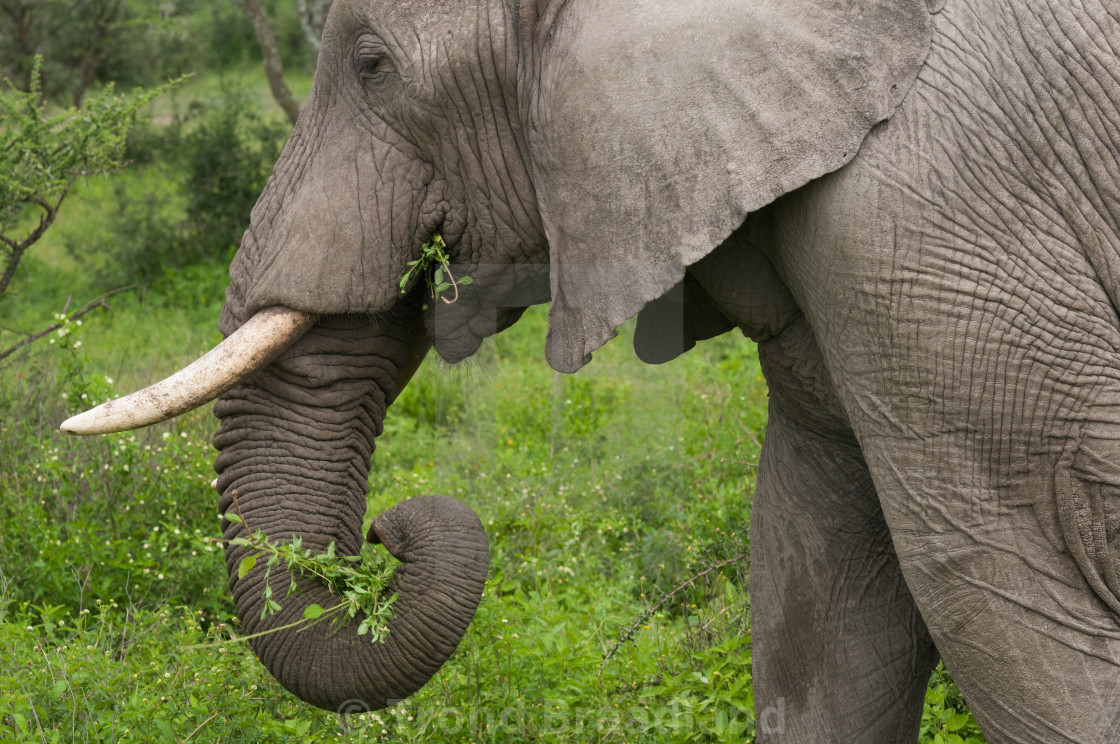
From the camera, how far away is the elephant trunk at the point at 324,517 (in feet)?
8.58

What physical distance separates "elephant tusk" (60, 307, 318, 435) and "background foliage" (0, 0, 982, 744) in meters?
0.43

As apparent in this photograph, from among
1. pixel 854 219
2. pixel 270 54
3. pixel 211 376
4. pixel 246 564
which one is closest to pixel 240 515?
pixel 246 564

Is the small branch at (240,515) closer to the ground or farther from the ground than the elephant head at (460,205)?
closer to the ground

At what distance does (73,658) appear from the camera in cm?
338

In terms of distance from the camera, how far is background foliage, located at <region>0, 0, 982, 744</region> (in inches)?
135

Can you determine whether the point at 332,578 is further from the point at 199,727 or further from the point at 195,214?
the point at 195,214

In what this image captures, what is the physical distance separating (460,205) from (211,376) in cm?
60

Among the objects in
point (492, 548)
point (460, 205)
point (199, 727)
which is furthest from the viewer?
point (492, 548)

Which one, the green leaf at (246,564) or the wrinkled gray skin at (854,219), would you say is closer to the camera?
the wrinkled gray skin at (854,219)

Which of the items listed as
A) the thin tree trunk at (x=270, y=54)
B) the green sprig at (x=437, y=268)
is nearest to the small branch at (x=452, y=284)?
the green sprig at (x=437, y=268)

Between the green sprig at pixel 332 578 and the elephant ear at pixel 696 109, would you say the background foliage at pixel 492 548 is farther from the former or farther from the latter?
the elephant ear at pixel 696 109

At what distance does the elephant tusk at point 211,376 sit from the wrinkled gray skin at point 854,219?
58 millimetres

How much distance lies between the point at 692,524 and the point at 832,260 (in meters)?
2.77

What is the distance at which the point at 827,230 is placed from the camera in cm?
202
